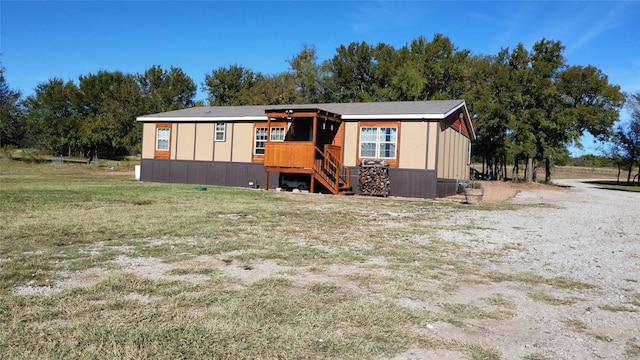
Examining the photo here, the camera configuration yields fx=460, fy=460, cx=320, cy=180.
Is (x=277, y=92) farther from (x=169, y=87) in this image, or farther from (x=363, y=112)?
(x=363, y=112)

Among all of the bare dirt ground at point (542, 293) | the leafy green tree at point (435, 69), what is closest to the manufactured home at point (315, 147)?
the bare dirt ground at point (542, 293)

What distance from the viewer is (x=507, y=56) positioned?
37.8 meters

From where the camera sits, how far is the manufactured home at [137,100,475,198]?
17.1 metres

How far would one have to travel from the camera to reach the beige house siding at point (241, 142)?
20328 mm

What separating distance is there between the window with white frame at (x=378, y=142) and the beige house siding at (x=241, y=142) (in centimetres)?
523

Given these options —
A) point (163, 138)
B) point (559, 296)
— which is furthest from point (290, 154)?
point (559, 296)

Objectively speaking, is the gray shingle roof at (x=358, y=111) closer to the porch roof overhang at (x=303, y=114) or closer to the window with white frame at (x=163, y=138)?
the porch roof overhang at (x=303, y=114)

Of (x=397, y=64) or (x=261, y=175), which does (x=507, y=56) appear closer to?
(x=397, y=64)

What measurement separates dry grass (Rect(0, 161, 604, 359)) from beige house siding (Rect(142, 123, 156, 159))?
14277mm

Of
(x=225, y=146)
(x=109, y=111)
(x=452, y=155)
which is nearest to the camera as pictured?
(x=452, y=155)

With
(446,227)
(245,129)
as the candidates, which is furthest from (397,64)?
(446,227)

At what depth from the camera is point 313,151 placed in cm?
1678

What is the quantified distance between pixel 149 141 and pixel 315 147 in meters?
10.4

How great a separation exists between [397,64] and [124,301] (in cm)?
3973
